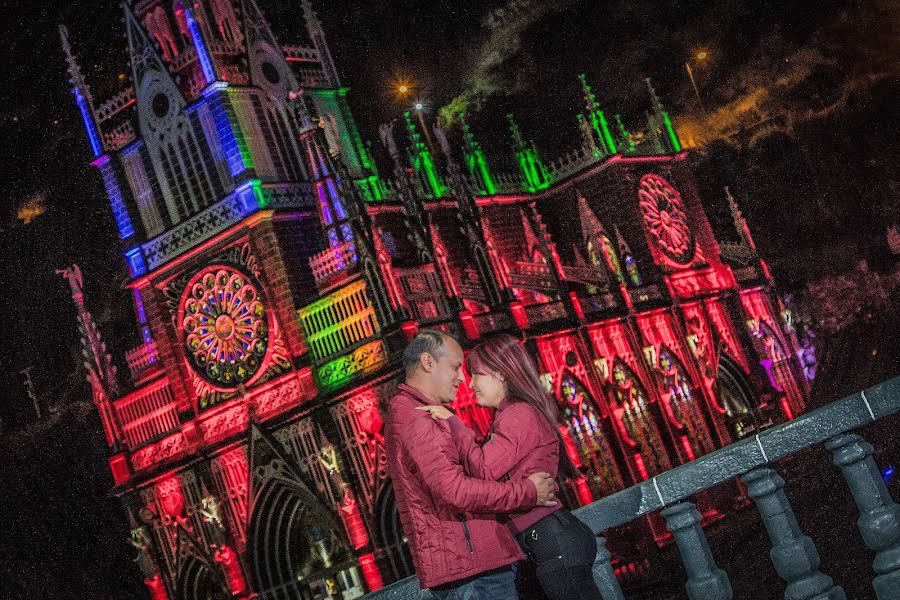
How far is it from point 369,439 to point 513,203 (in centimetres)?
1266

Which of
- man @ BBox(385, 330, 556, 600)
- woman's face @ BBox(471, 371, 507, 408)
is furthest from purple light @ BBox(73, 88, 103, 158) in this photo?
man @ BBox(385, 330, 556, 600)

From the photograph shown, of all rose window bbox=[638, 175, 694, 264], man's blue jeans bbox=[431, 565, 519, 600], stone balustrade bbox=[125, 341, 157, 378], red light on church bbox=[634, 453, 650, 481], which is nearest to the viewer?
man's blue jeans bbox=[431, 565, 519, 600]

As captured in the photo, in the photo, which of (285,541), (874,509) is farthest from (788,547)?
(285,541)

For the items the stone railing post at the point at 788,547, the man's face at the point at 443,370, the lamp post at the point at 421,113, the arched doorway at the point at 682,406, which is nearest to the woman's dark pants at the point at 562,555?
the man's face at the point at 443,370

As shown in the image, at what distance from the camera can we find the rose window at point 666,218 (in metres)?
38.9

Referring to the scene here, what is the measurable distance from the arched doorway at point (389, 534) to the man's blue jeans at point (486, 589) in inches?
823

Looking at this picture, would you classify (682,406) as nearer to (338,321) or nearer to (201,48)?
(338,321)

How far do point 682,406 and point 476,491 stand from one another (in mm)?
30415

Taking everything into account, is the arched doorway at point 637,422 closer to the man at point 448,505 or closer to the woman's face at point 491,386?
the woman's face at point 491,386

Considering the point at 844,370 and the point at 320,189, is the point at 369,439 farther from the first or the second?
the point at 844,370

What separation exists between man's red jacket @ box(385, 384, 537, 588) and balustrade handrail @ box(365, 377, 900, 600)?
3.63 ft

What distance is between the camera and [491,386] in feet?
23.1

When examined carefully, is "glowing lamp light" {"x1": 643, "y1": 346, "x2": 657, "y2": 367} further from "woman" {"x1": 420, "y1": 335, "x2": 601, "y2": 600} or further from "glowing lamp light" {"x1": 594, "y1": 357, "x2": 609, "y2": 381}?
"woman" {"x1": 420, "y1": 335, "x2": 601, "y2": 600}

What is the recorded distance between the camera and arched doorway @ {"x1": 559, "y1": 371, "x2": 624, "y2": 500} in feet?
102
